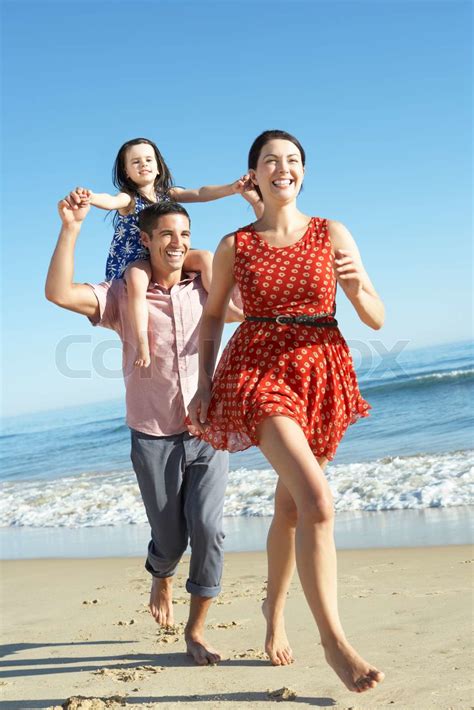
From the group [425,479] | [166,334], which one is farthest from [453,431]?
[166,334]

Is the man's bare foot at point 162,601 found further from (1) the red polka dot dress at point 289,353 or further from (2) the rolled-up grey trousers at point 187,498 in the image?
(1) the red polka dot dress at point 289,353

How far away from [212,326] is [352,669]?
146cm

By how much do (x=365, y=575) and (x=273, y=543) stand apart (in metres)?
2.07

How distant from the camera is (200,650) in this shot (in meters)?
3.72

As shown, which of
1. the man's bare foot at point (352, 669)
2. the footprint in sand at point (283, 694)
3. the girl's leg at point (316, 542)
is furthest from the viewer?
the footprint in sand at point (283, 694)

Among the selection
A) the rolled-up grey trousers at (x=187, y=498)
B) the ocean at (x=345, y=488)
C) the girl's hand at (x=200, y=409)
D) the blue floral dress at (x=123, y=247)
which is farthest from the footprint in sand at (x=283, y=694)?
the ocean at (x=345, y=488)

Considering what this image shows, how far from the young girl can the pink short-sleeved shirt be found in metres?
0.07

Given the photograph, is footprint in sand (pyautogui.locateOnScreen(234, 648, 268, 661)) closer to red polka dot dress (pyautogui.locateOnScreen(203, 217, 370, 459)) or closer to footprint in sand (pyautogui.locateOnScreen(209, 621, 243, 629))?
footprint in sand (pyautogui.locateOnScreen(209, 621, 243, 629))

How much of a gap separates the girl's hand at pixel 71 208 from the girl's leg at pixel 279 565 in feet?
4.66

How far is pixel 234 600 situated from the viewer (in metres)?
4.98

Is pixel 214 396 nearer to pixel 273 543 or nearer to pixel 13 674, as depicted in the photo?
pixel 273 543

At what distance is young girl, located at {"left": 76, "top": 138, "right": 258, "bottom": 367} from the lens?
13.0ft

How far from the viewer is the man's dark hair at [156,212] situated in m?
4.05

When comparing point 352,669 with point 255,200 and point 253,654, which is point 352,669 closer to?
point 253,654
